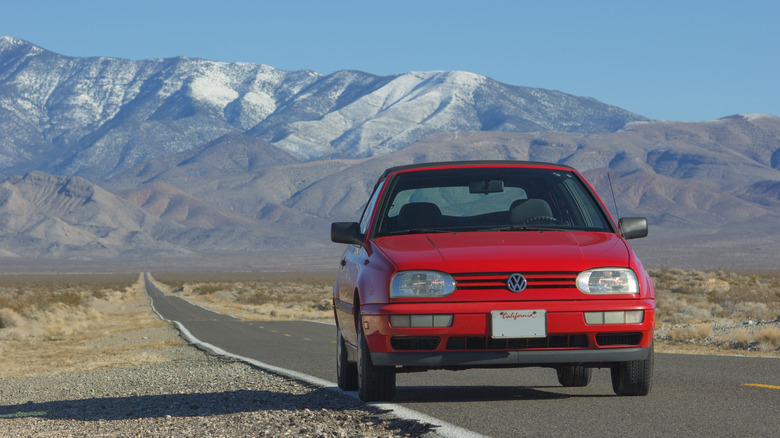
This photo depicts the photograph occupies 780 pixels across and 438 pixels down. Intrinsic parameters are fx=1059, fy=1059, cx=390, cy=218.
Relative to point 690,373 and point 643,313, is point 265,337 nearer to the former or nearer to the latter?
point 690,373

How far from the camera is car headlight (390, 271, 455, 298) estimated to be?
769 cm

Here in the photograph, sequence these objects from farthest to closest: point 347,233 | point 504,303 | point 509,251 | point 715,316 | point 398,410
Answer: point 715,316, point 347,233, point 398,410, point 509,251, point 504,303

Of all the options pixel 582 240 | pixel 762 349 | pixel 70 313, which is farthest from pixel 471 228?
pixel 70 313

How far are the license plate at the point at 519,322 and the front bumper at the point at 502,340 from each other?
34 mm

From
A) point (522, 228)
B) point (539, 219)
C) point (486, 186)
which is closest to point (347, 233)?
point (486, 186)

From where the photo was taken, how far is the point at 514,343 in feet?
25.3

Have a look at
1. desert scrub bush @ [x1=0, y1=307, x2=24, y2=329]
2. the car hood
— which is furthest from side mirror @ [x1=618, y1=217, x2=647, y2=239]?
desert scrub bush @ [x1=0, y1=307, x2=24, y2=329]

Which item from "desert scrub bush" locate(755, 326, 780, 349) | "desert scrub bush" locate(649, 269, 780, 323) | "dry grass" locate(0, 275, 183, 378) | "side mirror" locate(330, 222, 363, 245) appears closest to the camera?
"side mirror" locate(330, 222, 363, 245)

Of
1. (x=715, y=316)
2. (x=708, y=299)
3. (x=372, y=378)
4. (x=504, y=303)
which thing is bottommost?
(x=708, y=299)

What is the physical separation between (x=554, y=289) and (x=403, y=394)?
2656 mm

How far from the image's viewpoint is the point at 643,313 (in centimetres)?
781

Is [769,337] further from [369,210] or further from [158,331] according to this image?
[158,331]

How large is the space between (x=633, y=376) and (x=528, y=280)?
1.50 metres

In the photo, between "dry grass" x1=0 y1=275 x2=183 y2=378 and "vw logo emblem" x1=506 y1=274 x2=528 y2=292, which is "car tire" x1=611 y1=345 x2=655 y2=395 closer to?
"vw logo emblem" x1=506 y1=274 x2=528 y2=292
